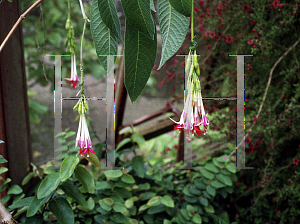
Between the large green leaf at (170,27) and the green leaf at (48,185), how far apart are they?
16.0 inches

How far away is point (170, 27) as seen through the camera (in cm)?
33

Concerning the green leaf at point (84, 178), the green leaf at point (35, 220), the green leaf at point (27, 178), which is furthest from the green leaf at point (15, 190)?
the green leaf at point (84, 178)

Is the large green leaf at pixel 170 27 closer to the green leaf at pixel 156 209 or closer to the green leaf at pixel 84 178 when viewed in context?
the green leaf at pixel 84 178

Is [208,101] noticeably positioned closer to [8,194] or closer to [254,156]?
[254,156]

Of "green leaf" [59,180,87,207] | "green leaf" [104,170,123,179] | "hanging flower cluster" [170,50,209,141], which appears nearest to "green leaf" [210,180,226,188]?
"green leaf" [104,170,123,179]

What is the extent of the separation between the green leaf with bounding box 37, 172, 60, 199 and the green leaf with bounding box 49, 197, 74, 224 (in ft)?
0.14

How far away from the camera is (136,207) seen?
0.91 m

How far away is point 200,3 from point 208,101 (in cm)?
42

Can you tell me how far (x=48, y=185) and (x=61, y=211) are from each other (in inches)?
2.5

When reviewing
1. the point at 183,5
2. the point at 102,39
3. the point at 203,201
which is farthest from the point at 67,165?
the point at 203,201

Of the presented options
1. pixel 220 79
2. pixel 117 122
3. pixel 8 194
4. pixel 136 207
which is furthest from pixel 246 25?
pixel 8 194

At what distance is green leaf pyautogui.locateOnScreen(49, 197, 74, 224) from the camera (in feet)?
1.85

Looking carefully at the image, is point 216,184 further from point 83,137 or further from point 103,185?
point 83,137

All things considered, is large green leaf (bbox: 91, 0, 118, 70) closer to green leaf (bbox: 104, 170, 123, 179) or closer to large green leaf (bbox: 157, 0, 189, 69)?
large green leaf (bbox: 157, 0, 189, 69)
